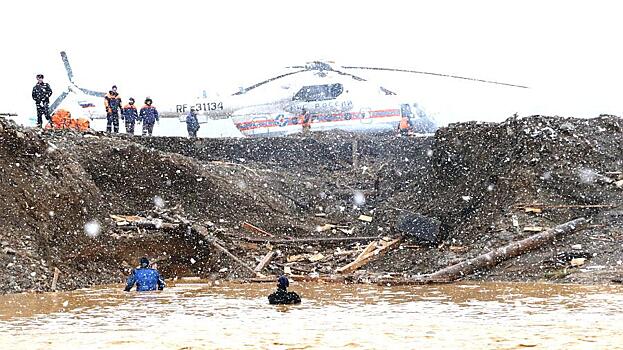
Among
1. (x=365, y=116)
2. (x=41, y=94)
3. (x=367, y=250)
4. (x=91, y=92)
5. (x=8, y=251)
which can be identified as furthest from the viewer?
(x=91, y=92)

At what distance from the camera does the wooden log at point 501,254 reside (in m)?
17.7

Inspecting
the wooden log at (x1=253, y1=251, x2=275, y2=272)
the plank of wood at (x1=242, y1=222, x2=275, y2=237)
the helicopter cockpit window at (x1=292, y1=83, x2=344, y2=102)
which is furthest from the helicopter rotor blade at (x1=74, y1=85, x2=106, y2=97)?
the wooden log at (x1=253, y1=251, x2=275, y2=272)

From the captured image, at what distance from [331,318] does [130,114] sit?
2073 cm

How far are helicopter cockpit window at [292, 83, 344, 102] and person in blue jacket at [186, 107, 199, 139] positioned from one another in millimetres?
4364

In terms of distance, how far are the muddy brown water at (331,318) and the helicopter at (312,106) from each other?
1693cm

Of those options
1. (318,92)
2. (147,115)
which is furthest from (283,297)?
(318,92)

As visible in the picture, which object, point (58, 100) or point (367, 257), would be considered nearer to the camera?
point (367, 257)

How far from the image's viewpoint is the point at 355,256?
21312 mm

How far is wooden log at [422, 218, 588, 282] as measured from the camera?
17734mm

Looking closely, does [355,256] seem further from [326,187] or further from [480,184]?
[326,187]

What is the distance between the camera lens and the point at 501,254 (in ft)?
59.8

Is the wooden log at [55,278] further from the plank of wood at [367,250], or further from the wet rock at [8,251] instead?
the plank of wood at [367,250]

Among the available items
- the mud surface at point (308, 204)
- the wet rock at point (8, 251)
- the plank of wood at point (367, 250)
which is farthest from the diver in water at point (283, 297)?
the plank of wood at point (367, 250)

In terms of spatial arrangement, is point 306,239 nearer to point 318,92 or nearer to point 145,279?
point 145,279
